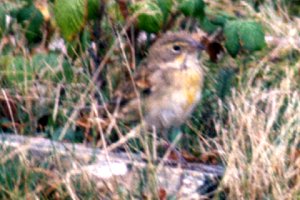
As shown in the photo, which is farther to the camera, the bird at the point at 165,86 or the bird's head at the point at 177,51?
the bird's head at the point at 177,51

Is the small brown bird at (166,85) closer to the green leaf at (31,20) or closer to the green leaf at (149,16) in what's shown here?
the green leaf at (149,16)

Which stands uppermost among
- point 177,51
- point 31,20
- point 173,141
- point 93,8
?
point 93,8

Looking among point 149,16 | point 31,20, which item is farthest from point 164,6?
point 31,20

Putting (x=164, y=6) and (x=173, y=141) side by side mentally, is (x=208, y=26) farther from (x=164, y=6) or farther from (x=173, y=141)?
(x=173, y=141)

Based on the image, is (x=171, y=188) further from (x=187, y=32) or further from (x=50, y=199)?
(x=187, y=32)

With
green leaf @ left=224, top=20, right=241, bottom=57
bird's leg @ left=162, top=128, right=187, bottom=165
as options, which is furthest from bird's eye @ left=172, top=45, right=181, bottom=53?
bird's leg @ left=162, top=128, right=187, bottom=165

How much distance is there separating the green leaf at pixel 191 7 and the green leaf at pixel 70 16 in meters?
0.58

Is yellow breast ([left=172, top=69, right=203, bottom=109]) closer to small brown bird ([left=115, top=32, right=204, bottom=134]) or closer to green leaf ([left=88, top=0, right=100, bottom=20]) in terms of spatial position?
small brown bird ([left=115, top=32, right=204, bottom=134])

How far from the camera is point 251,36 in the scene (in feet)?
19.9

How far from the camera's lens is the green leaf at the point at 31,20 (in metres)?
6.18

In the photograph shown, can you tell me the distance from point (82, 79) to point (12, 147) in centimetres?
109

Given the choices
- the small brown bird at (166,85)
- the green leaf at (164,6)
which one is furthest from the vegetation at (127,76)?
the small brown bird at (166,85)

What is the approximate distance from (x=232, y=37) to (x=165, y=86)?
1.64 feet

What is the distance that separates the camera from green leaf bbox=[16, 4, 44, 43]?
6.18m
